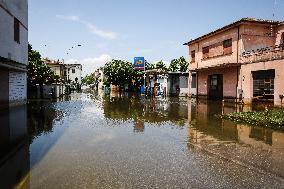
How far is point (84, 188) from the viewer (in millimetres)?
4879

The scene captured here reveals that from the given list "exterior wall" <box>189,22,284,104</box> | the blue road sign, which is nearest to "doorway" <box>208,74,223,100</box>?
"exterior wall" <box>189,22,284,104</box>

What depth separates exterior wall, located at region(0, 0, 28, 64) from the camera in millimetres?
17052

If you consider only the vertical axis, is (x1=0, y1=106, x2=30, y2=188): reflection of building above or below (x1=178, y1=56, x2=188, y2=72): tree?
below

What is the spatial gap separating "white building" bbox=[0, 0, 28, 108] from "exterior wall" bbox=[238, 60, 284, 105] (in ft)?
67.7

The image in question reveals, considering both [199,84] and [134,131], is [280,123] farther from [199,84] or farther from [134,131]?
[199,84]

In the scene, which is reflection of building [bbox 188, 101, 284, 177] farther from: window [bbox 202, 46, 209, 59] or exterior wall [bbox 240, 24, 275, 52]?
window [bbox 202, 46, 209, 59]

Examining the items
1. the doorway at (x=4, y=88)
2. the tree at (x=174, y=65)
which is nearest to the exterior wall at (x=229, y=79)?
the doorway at (x=4, y=88)

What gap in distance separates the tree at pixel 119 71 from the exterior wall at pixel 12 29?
3833 centimetres

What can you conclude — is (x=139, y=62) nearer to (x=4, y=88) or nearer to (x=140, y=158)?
(x=4, y=88)

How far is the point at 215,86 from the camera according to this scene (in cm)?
3344

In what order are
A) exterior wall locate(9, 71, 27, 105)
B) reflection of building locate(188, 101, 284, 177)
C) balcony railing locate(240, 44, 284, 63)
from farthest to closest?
1. balcony railing locate(240, 44, 284, 63)
2. exterior wall locate(9, 71, 27, 105)
3. reflection of building locate(188, 101, 284, 177)

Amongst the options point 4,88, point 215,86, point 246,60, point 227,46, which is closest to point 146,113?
point 4,88

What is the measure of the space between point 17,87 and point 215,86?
22531 millimetres

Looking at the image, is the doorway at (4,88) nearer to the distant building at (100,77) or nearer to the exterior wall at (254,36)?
the exterior wall at (254,36)
